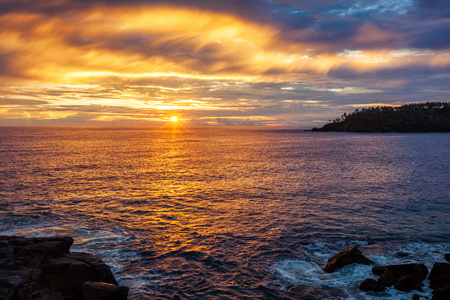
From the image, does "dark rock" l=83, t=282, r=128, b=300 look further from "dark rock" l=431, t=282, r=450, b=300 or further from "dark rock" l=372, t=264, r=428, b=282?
"dark rock" l=431, t=282, r=450, b=300

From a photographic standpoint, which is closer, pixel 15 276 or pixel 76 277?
pixel 15 276

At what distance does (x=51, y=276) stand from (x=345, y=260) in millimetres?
19096

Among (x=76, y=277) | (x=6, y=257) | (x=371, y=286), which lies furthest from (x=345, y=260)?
(x=6, y=257)

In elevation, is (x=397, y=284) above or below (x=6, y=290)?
below

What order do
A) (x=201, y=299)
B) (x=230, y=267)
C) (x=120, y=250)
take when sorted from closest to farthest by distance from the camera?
1. (x=201, y=299)
2. (x=230, y=267)
3. (x=120, y=250)

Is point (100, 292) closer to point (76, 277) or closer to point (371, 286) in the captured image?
point (76, 277)

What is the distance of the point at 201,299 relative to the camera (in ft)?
58.6

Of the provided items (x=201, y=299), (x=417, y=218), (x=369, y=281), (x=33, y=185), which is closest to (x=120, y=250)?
(x=201, y=299)

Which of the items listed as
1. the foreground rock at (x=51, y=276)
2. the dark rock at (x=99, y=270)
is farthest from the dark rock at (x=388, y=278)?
the dark rock at (x=99, y=270)

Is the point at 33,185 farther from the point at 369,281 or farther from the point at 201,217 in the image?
the point at 369,281

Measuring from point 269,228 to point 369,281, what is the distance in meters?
12.2

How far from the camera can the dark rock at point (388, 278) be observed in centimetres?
1897

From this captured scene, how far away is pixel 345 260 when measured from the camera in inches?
853

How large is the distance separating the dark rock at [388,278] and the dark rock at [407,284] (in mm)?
391
